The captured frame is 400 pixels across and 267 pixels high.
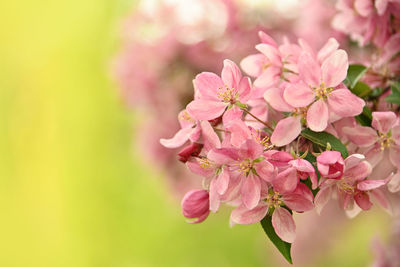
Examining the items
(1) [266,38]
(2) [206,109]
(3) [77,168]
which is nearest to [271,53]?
(1) [266,38]

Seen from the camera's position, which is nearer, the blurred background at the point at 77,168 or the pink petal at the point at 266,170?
the pink petal at the point at 266,170

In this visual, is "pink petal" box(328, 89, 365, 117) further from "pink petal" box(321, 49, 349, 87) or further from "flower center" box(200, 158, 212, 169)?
"flower center" box(200, 158, 212, 169)

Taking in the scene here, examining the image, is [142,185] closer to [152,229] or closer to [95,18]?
[152,229]

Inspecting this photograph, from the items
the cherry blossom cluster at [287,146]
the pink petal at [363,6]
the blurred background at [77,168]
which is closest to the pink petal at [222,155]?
the cherry blossom cluster at [287,146]

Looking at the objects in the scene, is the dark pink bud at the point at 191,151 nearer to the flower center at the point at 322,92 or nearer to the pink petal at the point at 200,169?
the pink petal at the point at 200,169

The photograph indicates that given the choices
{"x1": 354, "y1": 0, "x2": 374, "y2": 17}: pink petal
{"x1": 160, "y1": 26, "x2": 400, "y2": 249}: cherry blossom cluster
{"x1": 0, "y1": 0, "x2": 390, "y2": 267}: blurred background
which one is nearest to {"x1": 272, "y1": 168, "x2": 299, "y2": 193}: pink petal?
{"x1": 160, "y1": 26, "x2": 400, "y2": 249}: cherry blossom cluster

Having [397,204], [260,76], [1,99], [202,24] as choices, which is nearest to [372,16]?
[260,76]

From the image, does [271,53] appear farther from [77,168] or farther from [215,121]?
[77,168]
